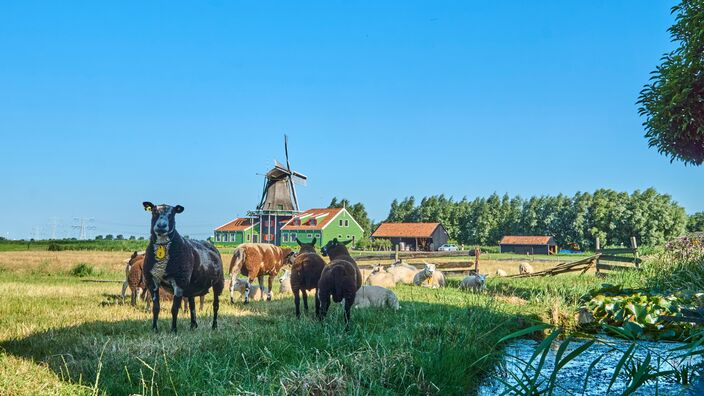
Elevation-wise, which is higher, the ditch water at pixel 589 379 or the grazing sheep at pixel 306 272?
the grazing sheep at pixel 306 272

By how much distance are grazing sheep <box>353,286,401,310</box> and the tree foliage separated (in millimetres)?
68555

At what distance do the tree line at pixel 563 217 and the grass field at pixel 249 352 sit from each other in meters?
70.3

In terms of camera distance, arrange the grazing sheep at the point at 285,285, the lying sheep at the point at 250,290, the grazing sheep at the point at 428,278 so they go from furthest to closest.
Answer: the grazing sheep at the point at 428,278 → the grazing sheep at the point at 285,285 → the lying sheep at the point at 250,290

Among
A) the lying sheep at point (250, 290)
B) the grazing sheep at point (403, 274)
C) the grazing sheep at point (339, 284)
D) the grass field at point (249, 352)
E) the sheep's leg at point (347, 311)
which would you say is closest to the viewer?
the grass field at point (249, 352)

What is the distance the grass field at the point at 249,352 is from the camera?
518 cm

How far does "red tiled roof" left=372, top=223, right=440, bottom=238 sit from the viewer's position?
256 ft

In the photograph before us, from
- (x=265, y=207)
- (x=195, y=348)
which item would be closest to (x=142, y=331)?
(x=195, y=348)

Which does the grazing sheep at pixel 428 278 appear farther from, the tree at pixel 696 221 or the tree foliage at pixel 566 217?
the tree at pixel 696 221

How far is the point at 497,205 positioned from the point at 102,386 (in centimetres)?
8772

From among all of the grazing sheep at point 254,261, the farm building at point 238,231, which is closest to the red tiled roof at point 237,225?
the farm building at point 238,231

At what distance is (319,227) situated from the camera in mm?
65250

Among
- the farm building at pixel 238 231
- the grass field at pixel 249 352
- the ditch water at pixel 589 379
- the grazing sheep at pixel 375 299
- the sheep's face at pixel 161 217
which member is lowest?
the ditch water at pixel 589 379

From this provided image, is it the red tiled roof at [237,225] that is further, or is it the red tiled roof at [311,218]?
the red tiled roof at [237,225]

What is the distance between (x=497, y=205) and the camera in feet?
291
